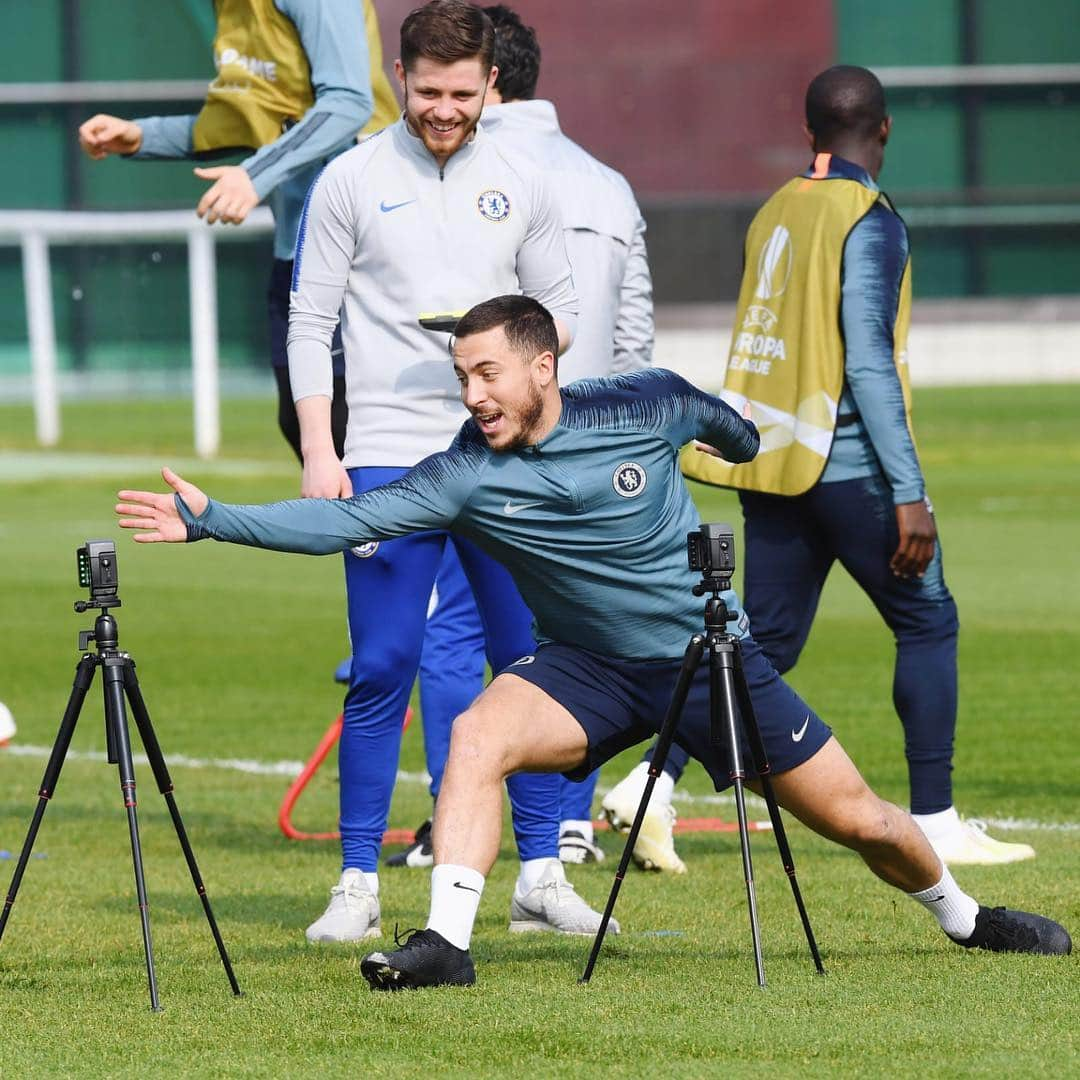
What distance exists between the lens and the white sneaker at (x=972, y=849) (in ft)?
23.6

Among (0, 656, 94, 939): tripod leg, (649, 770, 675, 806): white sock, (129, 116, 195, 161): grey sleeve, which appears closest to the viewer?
(0, 656, 94, 939): tripod leg

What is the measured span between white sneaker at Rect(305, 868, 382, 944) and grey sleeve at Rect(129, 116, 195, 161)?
2680 mm

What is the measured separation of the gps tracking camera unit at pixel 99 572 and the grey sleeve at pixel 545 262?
5.75ft

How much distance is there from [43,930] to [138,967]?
2.00 feet

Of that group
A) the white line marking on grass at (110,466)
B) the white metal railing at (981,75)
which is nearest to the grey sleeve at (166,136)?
the white line marking on grass at (110,466)

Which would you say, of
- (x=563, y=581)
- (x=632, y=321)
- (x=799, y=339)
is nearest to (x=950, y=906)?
(x=563, y=581)

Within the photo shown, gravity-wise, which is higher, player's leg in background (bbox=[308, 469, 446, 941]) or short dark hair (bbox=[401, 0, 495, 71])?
short dark hair (bbox=[401, 0, 495, 71])

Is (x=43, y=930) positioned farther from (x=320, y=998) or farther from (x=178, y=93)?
(x=178, y=93)

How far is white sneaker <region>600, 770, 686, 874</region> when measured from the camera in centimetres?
724

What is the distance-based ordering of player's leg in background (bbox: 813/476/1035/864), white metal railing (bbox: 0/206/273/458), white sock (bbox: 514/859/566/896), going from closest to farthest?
1. white sock (bbox: 514/859/566/896)
2. player's leg in background (bbox: 813/476/1035/864)
3. white metal railing (bbox: 0/206/273/458)

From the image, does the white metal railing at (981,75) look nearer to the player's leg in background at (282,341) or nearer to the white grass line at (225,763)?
the white grass line at (225,763)

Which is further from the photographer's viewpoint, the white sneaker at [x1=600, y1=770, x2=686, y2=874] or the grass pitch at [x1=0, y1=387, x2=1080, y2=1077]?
the white sneaker at [x1=600, y1=770, x2=686, y2=874]

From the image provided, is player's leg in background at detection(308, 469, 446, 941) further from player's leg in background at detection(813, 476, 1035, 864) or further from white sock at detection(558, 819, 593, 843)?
player's leg in background at detection(813, 476, 1035, 864)

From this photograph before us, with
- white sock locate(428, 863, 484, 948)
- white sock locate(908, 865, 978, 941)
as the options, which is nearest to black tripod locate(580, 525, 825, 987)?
white sock locate(428, 863, 484, 948)
